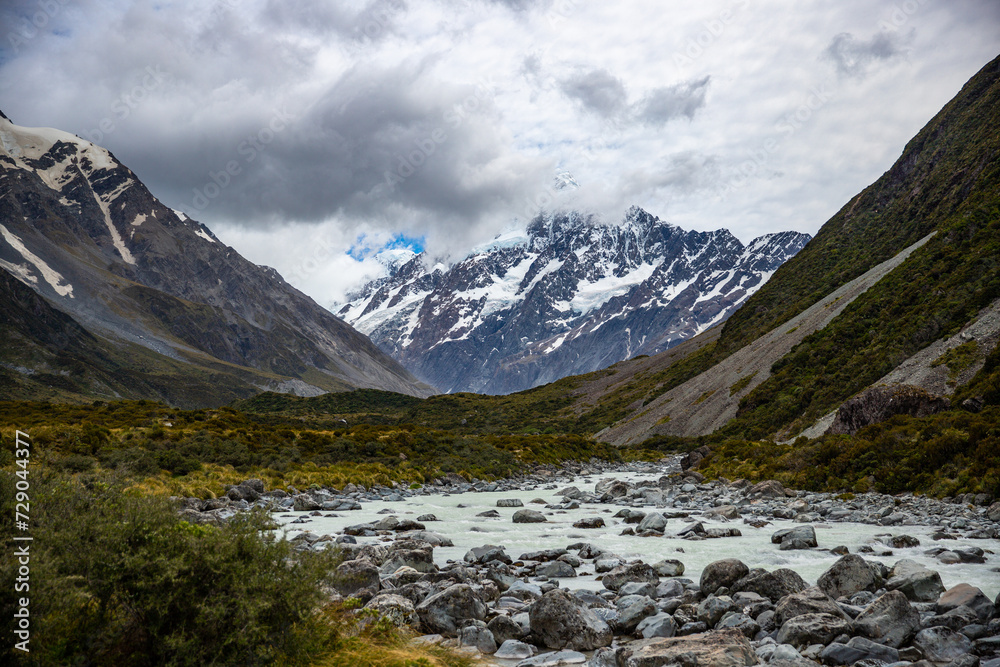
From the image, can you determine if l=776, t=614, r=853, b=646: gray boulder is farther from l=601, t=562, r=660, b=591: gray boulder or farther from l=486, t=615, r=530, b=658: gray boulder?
l=486, t=615, r=530, b=658: gray boulder

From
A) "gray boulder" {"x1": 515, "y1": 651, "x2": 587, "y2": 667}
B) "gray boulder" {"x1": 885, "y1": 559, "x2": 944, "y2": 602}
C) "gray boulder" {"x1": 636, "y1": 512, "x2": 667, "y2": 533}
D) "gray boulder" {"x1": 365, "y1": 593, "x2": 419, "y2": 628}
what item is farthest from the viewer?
"gray boulder" {"x1": 636, "y1": 512, "x2": 667, "y2": 533}

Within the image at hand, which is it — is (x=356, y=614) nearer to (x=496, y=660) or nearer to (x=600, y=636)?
(x=496, y=660)

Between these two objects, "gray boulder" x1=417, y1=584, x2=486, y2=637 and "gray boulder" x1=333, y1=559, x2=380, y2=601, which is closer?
"gray boulder" x1=417, y1=584, x2=486, y2=637

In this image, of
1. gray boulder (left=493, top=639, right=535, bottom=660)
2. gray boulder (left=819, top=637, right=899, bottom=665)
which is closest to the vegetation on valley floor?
gray boulder (left=493, top=639, right=535, bottom=660)

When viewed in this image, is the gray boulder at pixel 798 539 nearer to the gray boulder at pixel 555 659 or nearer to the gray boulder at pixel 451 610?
the gray boulder at pixel 555 659

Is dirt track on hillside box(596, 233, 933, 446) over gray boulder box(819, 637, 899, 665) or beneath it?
over

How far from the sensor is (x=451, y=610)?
1042 cm

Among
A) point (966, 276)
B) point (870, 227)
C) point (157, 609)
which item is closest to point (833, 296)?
point (870, 227)

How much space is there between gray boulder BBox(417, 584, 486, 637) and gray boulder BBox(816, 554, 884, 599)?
23.5 ft

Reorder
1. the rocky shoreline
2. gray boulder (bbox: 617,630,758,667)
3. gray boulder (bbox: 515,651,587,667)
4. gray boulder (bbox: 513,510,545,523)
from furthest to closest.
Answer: gray boulder (bbox: 513,510,545,523)
gray boulder (bbox: 515,651,587,667)
the rocky shoreline
gray boulder (bbox: 617,630,758,667)

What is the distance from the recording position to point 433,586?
1194cm

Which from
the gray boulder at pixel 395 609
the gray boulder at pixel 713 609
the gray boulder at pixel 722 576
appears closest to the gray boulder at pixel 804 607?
the gray boulder at pixel 713 609

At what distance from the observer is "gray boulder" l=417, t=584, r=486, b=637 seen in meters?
10.1

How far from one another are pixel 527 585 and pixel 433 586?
7.78 feet
